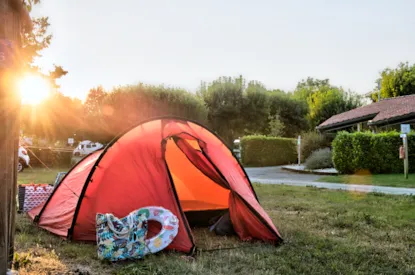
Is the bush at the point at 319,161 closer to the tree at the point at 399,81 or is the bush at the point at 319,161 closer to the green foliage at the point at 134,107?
the green foliage at the point at 134,107

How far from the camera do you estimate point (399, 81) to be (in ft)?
120

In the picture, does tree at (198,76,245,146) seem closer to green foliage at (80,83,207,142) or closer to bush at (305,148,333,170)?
green foliage at (80,83,207,142)

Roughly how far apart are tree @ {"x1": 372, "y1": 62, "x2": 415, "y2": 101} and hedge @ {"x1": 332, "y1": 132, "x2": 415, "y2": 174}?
21.7 m

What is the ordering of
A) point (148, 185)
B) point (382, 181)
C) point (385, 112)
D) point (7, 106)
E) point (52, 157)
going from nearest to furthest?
point (7, 106) → point (148, 185) → point (382, 181) → point (52, 157) → point (385, 112)

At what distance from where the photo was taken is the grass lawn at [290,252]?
4102 millimetres

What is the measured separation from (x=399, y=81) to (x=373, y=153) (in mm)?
23398

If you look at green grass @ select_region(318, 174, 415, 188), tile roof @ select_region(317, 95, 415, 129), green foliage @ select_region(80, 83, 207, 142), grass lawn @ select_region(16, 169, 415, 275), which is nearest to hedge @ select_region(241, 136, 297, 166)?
tile roof @ select_region(317, 95, 415, 129)

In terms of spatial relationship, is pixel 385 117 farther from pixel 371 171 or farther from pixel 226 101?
pixel 226 101

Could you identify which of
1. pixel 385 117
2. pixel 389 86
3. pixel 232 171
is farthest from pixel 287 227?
pixel 389 86

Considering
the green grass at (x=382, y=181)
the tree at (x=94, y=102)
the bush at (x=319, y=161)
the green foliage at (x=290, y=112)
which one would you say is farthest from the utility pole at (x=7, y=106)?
the green foliage at (x=290, y=112)

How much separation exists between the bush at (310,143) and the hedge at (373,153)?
7035 millimetres

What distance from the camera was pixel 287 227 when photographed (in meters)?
6.11

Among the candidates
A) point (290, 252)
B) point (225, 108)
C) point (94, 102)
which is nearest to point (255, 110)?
point (225, 108)

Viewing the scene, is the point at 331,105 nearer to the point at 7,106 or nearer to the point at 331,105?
the point at 331,105
